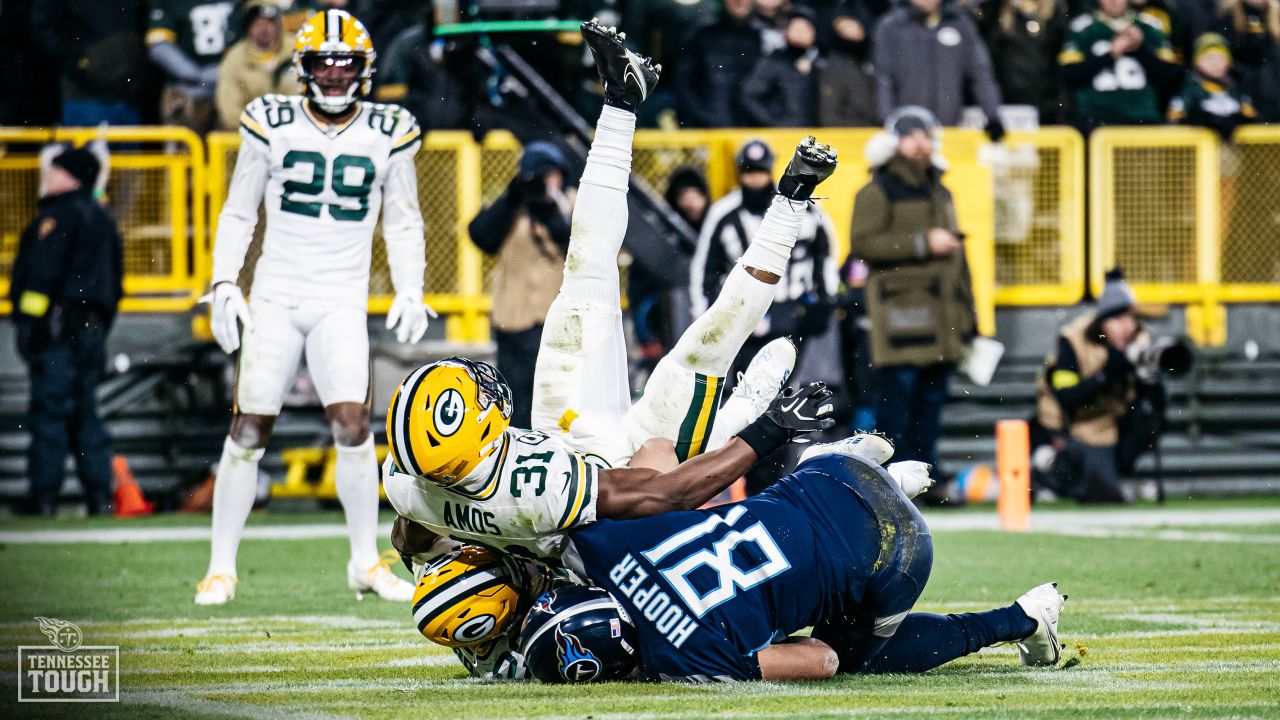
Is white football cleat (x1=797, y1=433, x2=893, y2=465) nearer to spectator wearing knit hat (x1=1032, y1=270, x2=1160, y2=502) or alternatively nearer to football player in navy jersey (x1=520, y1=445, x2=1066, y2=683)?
football player in navy jersey (x1=520, y1=445, x2=1066, y2=683)

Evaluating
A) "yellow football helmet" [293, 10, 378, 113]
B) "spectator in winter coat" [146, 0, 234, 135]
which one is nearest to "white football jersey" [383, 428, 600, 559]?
"yellow football helmet" [293, 10, 378, 113]

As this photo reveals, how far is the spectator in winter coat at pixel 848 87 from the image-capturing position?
1303 centimetres

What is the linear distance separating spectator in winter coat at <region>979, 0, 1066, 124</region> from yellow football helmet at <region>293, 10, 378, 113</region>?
6.81 meters

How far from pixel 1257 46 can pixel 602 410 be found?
924 centimetres

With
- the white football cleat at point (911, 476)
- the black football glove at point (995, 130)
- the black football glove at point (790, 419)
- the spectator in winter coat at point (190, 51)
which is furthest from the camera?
the spectator in winter coat at point (190, 51)

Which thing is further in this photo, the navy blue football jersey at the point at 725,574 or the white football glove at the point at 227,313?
the white football glove at the point at 227,313

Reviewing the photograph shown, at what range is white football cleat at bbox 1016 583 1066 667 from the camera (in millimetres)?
5469

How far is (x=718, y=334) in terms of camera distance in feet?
20.1

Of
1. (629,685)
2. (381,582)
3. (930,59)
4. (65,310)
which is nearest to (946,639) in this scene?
(629,685)

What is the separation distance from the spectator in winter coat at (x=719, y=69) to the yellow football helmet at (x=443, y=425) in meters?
8.14

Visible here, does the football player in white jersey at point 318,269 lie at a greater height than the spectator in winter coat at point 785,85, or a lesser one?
lesser

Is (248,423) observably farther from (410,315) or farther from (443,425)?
(443,425)

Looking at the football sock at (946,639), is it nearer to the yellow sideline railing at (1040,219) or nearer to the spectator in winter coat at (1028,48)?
the yellow sideline railing at (1040,219)

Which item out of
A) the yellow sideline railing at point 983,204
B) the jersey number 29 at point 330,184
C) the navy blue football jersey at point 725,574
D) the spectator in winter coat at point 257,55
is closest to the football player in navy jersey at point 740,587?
the navy blue football jersey at point 725,574
